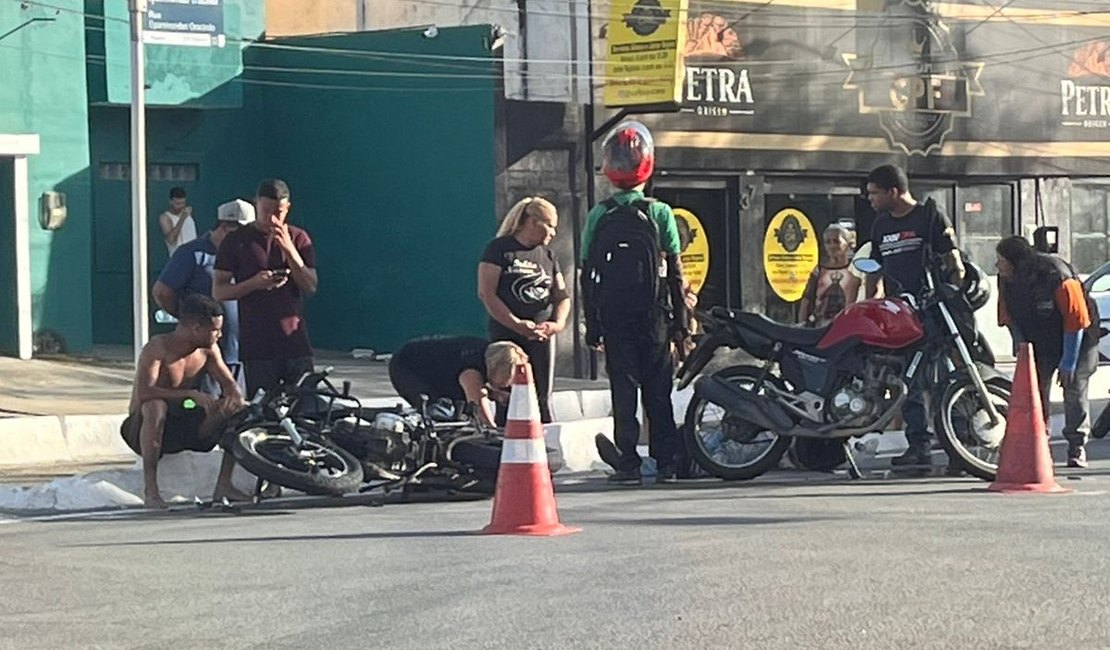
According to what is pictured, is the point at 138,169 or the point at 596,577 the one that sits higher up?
the point at 138,169

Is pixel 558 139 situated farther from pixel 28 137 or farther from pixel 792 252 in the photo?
pixel 28 137

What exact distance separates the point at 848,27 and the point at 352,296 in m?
Result: 6.94

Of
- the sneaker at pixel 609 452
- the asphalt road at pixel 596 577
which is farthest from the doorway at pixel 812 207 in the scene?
the asphalt road at pixel 596 577

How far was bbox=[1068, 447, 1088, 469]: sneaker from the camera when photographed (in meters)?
12.4

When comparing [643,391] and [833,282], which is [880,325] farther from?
[833,282]

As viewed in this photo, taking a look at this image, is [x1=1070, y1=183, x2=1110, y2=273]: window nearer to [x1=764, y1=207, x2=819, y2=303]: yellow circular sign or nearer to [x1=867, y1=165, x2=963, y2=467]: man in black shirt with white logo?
[x1=764, y1=207, x2=819, y2=303]: yellow circular sign

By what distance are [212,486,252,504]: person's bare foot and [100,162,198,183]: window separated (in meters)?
13.6

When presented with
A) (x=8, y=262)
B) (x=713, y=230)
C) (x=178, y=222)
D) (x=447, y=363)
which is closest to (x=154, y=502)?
(x=447, y=363)

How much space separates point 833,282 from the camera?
14.0m

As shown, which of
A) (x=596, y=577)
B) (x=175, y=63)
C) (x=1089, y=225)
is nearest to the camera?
(x=596, y=577)

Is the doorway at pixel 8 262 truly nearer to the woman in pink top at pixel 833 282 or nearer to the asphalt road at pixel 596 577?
the woman in pink top at pixel 833 282

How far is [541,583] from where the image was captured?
7.56 m

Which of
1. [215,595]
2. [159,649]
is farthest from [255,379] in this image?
[159,649]

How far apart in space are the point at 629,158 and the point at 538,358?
1.26 meters
